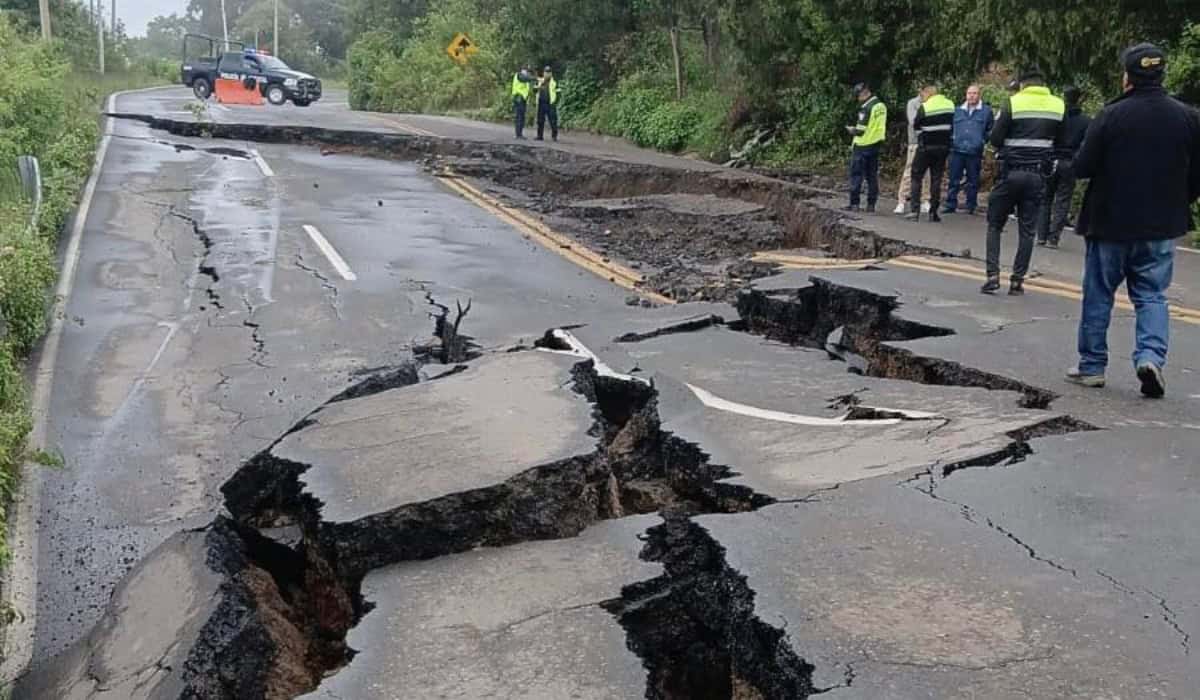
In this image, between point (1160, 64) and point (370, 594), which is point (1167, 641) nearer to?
point (370, 594)

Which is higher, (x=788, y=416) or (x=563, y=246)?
(x=563, y=246)

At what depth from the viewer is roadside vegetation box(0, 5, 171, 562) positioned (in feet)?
23.7

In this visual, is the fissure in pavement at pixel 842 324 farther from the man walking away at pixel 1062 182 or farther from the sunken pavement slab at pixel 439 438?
the man walking away at pixel 1062 182

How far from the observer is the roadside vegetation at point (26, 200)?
23.7ft

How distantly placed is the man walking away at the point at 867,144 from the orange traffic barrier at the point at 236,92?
3414 cm

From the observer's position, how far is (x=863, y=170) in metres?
14.9

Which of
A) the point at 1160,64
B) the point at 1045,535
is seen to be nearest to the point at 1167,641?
the point at 1045,535

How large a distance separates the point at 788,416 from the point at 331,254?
828 cm

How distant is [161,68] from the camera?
235ft

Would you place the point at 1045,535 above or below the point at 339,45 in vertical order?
below

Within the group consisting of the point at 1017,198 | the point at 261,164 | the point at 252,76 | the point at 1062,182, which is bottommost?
the point at 261,164

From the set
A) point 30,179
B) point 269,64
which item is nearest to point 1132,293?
point 30,179

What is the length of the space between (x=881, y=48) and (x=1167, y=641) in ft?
58.0

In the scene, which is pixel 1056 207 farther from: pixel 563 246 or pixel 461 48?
pixel 461 48
